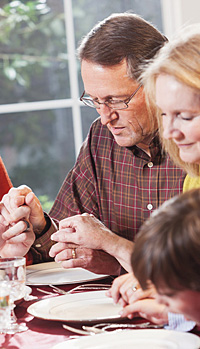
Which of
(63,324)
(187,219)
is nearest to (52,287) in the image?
(63,324)

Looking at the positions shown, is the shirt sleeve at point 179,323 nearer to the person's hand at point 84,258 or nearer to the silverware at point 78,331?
the silverware at point 78,331

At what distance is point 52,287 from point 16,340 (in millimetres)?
415

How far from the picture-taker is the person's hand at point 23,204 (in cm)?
176

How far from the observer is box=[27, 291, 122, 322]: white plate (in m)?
1.23

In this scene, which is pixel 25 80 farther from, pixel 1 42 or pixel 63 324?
pixel 63 324

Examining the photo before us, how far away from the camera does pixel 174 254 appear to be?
0.71 m

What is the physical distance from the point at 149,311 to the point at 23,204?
777mm

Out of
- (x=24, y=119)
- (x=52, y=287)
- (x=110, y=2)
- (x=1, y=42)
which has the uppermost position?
(x=110, y=2)

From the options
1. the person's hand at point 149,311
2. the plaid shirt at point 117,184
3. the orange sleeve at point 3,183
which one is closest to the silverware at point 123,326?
the person's hand at point 149,311

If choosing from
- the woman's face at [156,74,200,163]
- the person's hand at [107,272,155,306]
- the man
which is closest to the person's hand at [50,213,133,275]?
the man

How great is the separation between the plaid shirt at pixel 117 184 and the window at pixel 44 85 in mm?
1577

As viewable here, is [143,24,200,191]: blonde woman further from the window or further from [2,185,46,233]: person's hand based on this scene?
the window

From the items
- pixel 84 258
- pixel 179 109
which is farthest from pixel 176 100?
pixel 84 258

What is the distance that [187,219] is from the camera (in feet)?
2.38
